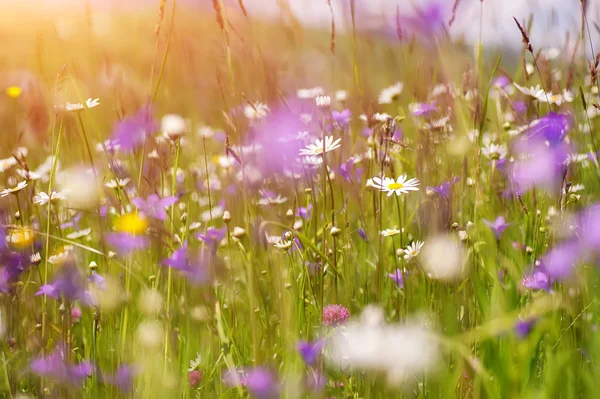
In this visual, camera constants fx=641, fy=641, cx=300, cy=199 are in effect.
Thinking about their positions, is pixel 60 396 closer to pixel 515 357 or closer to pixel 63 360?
pixel 63 360

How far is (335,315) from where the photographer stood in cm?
84

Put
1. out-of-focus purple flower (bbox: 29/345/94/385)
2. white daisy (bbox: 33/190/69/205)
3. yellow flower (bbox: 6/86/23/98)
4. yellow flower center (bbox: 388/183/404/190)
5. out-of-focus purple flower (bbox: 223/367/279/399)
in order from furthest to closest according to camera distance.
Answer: yellow flower (bbox: 6/86/23/98), white daisy (bbox: 33/190/69/205), yellow flower center (bbox: 388/183/404/190), out-of-focus purple flower (bbox: 29/345/94/385), out-of-focus purple flower (bbox: 223/367/279/399)

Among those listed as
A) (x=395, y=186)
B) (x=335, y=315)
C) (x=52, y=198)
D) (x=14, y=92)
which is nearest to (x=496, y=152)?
(x=395, y=186)

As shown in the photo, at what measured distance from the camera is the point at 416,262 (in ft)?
3.27

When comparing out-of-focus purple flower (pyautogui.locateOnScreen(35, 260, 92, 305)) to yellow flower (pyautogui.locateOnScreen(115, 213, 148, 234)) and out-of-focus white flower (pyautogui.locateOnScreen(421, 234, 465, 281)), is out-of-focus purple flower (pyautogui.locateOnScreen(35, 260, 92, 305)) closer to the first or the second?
yellow flower (pyautogui.locateOnScreen(115, 213, 148, 234))

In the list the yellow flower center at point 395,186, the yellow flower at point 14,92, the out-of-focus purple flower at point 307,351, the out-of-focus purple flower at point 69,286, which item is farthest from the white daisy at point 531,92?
the yellow flower at point 14,92

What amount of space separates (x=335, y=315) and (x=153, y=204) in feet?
1.17

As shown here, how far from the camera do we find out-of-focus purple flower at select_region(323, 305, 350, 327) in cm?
83

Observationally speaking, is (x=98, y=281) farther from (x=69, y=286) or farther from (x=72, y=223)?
(x=72, y=223)

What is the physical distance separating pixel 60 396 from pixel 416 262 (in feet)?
1.77

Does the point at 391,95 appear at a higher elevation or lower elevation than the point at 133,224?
lower

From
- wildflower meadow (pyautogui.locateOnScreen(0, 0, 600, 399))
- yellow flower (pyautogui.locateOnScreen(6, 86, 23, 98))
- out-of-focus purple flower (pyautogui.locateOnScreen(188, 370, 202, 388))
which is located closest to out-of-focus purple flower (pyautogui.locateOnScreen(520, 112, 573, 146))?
wildflower meadow (pyautogui.locateOnScreen(0, 0, 600, 399))

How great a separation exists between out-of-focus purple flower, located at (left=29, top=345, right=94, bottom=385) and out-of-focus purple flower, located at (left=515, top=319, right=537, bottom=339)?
534 millimetres

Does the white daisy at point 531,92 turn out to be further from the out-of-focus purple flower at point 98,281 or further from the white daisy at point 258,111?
the out-of-focus purple flower at point 98,281
